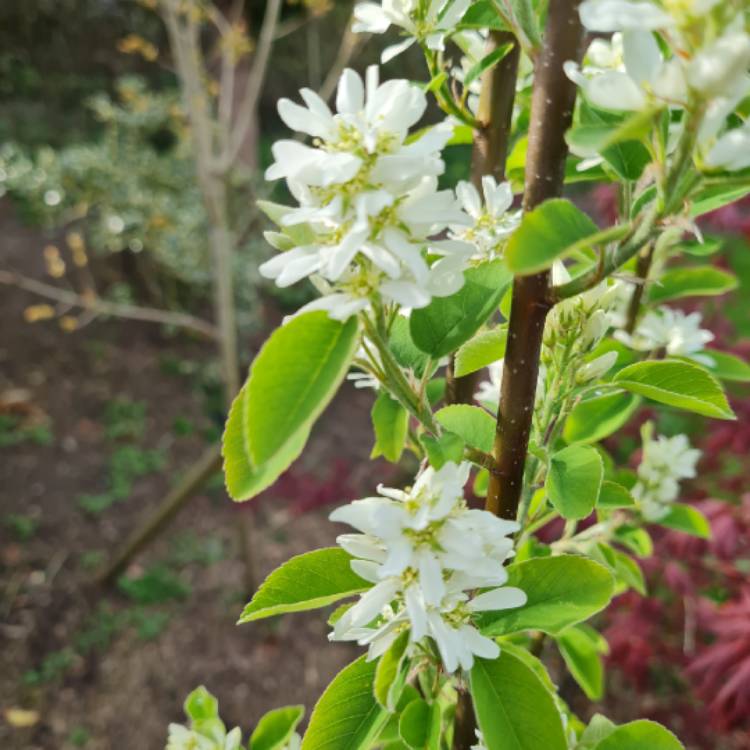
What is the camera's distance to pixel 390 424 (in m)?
0.58

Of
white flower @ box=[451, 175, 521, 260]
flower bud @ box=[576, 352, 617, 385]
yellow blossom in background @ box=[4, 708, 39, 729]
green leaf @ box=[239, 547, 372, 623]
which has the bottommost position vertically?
yellow blossom in background @ box=[4, 708, 39, 729]

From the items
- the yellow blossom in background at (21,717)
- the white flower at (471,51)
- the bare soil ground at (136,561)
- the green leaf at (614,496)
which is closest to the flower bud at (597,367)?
the green leaf at (614,496)

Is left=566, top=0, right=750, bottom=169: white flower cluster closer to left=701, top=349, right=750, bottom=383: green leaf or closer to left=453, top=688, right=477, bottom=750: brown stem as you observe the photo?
left=453, top=688, right=477, bottom=750: brown stem

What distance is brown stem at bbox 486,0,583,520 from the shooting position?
49cm

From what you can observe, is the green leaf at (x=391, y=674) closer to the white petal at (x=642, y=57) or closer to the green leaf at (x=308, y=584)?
the green leaf at (x=308, y=584)

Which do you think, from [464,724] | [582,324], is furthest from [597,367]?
[464,724]

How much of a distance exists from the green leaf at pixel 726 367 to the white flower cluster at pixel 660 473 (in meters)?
0.11

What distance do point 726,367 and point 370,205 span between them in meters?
0.80

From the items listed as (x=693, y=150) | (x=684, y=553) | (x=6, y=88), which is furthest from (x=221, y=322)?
(x=6, y=88)

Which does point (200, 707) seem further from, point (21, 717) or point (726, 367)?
point (21, 717)

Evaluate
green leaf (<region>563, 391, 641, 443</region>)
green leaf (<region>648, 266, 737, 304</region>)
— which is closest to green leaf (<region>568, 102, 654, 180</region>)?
green leaf (<region>563, 391, 641, 443</region>)

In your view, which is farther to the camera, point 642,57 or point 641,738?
point 641,738

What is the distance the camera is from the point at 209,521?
328 centimetres

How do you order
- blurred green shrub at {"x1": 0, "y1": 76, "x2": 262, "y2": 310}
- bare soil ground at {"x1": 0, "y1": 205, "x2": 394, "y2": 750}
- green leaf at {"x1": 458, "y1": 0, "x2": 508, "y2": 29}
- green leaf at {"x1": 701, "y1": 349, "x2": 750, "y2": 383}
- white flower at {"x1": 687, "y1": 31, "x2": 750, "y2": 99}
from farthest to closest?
blurred green shrub at {"x1": 0, "y1": 76, "x2": 262, "y2": 310} → bare soil ground at {"x1": 0, "y1": 205, "x2": 394, "y2": 750} → green leaf at {"x1": 701, "y1": 349, "x2": 750, "y2": 383} → green leaf at {"x1": 458, "y1": 0, "x2": 508, "y2": 29} → white flower at {"x1": 687, "y1": 31, "x2": 750, "y2": 99}
